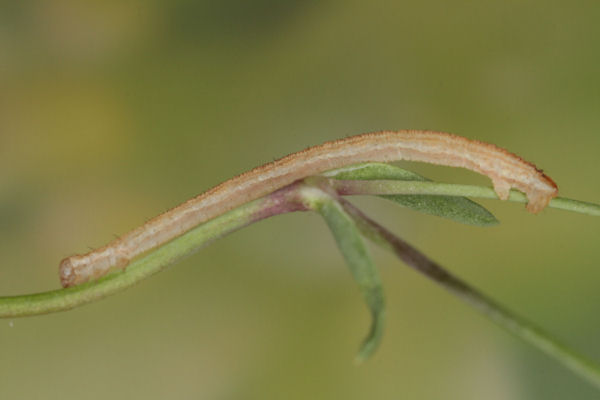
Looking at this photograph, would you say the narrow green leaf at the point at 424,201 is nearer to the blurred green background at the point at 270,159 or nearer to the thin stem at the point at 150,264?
the thin stem at the point at 150,264

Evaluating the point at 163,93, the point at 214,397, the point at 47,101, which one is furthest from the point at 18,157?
the point at 214,397

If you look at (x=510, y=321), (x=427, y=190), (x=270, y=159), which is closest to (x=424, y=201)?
(x=427, y=190)

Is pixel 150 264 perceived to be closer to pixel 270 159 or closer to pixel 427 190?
pixel 427 190

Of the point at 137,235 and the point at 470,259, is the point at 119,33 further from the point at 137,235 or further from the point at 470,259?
the point at 137,235

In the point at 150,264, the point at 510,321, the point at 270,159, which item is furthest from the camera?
the point at 270,159

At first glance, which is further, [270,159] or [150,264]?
[270,159]

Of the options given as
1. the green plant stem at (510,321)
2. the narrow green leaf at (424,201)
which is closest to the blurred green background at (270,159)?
the narrow green leaf at (424,201)

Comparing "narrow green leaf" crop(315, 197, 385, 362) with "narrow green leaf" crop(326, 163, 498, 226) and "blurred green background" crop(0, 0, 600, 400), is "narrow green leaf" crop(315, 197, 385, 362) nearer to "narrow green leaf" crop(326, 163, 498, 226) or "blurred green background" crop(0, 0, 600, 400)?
"narrow green leaf" crop(326, 163, 498, 226)

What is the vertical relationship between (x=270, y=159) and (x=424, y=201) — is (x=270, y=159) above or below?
above
